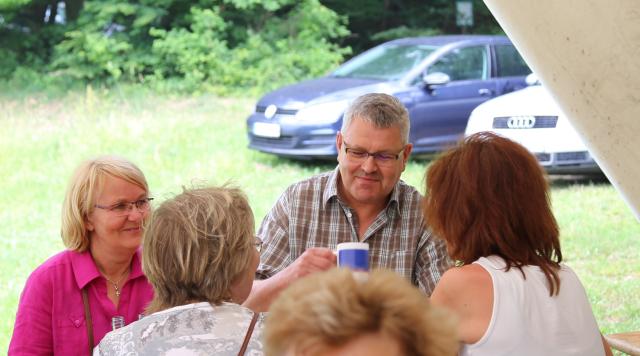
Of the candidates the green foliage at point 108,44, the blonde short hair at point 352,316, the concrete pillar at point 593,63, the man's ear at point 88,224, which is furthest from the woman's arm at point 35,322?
the green foliage at point 108,44

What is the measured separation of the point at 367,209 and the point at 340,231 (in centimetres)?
13

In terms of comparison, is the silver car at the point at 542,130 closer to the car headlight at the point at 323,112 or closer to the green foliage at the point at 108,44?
the car headlight at the point at 323,112

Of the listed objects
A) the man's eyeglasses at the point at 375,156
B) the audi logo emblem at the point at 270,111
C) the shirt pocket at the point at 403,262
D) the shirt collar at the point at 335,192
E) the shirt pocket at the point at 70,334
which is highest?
the man's eyeglasses at the point at 375,156

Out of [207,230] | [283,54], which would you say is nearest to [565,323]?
[207,230]

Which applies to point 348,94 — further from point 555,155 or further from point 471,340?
point 471,340

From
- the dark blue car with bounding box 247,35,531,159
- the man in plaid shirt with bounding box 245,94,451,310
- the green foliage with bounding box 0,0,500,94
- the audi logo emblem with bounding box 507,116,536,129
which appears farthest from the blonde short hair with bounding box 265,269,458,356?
the green foliage with bounding box 0,0,500,94

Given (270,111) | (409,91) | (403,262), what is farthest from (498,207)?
(409,91)

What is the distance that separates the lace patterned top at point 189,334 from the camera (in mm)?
2279

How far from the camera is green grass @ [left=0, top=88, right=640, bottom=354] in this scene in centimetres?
688

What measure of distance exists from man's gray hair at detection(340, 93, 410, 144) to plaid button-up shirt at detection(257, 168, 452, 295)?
24cm

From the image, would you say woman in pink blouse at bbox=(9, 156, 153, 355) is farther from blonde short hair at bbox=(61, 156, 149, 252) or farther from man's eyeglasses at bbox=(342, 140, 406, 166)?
man's eyeglasses at bbox=(342, 140, 406, 166)

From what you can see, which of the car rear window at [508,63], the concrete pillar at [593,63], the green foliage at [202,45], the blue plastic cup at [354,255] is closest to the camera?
the blue plastic cup at [354,255]

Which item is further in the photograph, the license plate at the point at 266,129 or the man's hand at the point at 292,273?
the license plate at the point at 266,129

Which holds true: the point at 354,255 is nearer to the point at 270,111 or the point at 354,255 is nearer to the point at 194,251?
the point at 194,251
